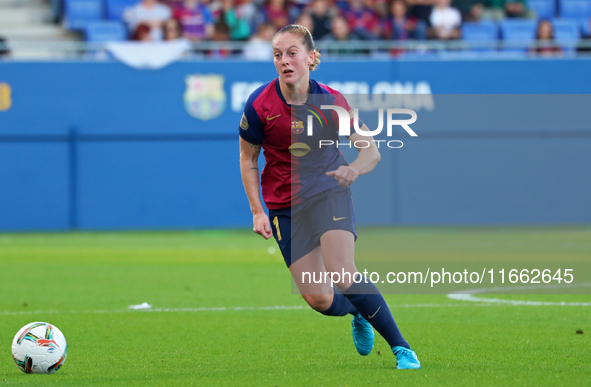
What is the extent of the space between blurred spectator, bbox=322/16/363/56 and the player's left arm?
14.9m

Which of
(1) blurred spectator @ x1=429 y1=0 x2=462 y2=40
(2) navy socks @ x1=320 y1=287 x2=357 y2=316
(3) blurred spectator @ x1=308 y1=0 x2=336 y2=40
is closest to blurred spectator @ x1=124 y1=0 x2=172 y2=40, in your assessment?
(3) blurred spectator @ x1=308 y1=0 x2=336 y2=40

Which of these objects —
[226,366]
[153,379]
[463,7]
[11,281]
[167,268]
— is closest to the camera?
[153,379]

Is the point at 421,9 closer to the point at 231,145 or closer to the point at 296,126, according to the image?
the point at 231,145

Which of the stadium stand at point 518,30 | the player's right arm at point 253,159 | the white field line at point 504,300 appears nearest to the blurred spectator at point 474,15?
the stadium stand at point 518,30

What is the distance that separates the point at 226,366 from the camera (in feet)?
17.9

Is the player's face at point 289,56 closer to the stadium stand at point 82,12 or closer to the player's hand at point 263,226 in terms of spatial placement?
the player's hand at point 263,226

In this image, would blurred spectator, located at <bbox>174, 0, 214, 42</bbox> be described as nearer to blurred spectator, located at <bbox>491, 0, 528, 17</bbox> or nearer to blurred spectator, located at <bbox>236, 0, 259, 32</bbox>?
blurred spectator, located at <bbox>236, 0, 259, 32</bbox>

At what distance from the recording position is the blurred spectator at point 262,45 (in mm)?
20344

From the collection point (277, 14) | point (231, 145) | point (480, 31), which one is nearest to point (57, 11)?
point (277, 14)

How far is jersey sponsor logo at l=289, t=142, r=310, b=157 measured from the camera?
5410 mm

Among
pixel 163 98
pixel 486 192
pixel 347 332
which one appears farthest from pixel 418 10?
pixel 347 332

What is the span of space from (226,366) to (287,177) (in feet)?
4.15

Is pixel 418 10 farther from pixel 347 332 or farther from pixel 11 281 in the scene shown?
pixel 347 332

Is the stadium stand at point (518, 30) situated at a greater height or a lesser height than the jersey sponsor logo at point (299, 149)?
greater
